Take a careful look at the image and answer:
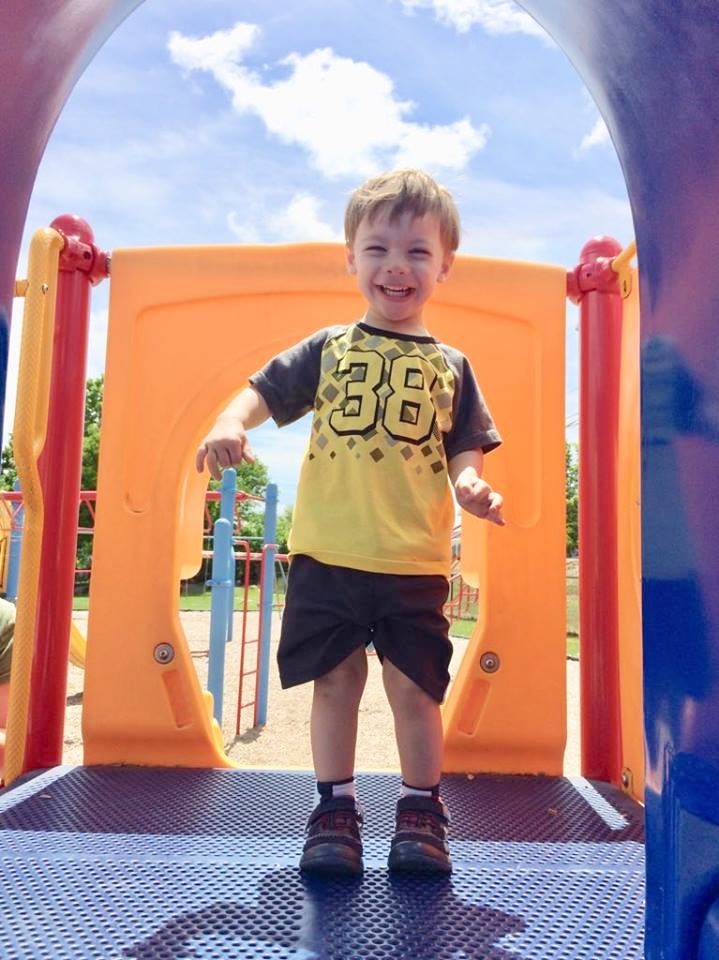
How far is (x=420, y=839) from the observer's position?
1.34 meters

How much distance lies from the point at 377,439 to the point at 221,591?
3.34m

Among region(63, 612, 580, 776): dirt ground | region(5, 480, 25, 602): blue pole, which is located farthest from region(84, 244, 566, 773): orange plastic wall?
region(5, 480, 25, 602): blue pole

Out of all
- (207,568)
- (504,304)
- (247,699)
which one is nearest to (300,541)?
(504,304)

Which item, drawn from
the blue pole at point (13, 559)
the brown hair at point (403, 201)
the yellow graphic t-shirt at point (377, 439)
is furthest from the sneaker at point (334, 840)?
the blue pole at point (13, 559)

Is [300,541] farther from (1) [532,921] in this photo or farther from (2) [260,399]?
(1) [532,921]

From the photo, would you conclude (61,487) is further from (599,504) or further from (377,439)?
(599,504)

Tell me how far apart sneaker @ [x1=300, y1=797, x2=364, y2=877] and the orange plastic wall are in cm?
79

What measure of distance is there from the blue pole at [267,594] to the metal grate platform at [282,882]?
357 centimetres

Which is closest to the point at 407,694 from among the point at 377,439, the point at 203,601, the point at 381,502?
the point at 381,502

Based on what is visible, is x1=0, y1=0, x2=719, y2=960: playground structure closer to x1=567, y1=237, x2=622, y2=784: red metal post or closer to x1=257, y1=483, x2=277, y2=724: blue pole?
x1=567, y1=237, x2=622, y2=784: red metal post

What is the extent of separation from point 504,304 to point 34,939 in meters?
1.85

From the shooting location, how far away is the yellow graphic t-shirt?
149cm

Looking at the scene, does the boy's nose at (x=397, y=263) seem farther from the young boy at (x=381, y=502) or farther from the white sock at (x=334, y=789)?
the white sock at (x=334, y=789)

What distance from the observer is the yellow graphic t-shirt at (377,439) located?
1.49 m
